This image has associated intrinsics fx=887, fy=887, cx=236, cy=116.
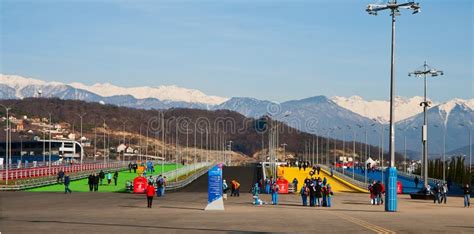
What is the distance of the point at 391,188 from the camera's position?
4078 centimetres

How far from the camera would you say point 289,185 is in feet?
230

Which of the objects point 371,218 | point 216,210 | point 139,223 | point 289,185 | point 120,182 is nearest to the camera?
point 139,223

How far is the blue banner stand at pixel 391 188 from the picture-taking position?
40469 mm

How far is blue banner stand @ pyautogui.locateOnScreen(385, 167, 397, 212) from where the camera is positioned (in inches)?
1593

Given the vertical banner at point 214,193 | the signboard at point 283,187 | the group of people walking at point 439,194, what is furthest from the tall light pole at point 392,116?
the signboard at point 283,187

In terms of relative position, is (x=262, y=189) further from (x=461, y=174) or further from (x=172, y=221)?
Result: (x=172, y=221)

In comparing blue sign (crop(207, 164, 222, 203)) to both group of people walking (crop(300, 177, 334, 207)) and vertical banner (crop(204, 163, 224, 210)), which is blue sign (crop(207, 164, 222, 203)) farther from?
group of people walking (crop(300, 177, 334, 207))

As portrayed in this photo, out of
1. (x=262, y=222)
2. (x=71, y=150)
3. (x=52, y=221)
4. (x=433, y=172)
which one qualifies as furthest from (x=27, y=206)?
(x=71, y=150)

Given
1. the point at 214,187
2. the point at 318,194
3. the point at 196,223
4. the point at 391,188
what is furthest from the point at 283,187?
the point at 196,223

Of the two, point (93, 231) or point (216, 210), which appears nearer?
point (93, 231)

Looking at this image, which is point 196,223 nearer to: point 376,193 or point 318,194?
point 318,194

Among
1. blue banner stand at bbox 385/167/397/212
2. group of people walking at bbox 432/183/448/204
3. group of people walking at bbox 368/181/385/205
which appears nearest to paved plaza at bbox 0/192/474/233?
blue banner stand at bbox 385/167/397/212

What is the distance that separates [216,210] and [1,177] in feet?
122

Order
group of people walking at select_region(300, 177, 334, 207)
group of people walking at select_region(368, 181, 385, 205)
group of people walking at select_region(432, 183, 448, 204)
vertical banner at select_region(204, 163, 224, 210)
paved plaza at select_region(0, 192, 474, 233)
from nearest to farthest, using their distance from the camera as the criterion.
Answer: paved plaza at select_region(0, 192, 474, 233), vertical banner at select_region(204, 163, 224, 210), group of people walking at select_region(300, 177, 334, 207), group of people walking at select_region(368, 181, 385, 205), group of people walking at select_region(432, 183, 448, 204)
